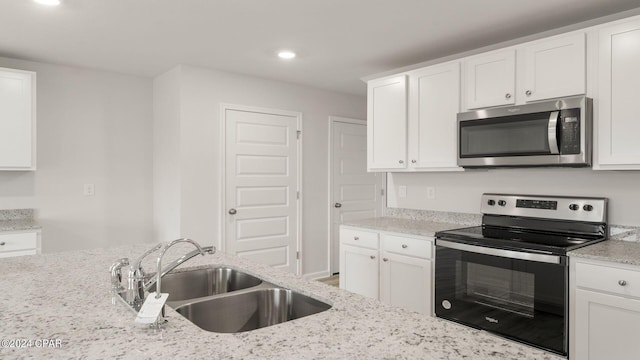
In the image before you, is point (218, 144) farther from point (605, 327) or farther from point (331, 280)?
point (605, 327)

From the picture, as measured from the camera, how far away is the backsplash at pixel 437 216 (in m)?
3.29

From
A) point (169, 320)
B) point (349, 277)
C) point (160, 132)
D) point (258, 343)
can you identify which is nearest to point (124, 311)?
point (169, 320)

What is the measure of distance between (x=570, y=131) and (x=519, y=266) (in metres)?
0.86

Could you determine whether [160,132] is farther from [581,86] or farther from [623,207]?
[623,207]

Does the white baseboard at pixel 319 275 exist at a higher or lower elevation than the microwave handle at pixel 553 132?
lower

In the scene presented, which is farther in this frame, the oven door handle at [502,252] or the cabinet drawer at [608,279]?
the oven door handle at [502,252]

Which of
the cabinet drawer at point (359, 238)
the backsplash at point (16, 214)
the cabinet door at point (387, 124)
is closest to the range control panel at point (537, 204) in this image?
the cabinet door at point (387, 124)

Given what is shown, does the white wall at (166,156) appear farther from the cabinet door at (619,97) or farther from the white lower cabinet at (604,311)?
the cabinet door at (619,97)

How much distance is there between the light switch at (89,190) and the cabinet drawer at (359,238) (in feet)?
8.13

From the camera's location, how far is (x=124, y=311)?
4.11ft

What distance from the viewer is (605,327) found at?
2023 millimetres

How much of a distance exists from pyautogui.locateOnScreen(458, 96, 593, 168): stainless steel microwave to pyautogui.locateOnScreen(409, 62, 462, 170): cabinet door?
11 centimetres

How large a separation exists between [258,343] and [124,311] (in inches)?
19.6

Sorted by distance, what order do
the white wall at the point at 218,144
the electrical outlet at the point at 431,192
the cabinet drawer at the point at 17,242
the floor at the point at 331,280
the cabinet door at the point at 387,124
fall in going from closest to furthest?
the cabinet drawer at the point at 17,242 → the cabinet door at the point at 387,124 → the electrical outlet at the point at 431,192 → the white wall at the point at 218,144 → the floor at the point at 331,280
